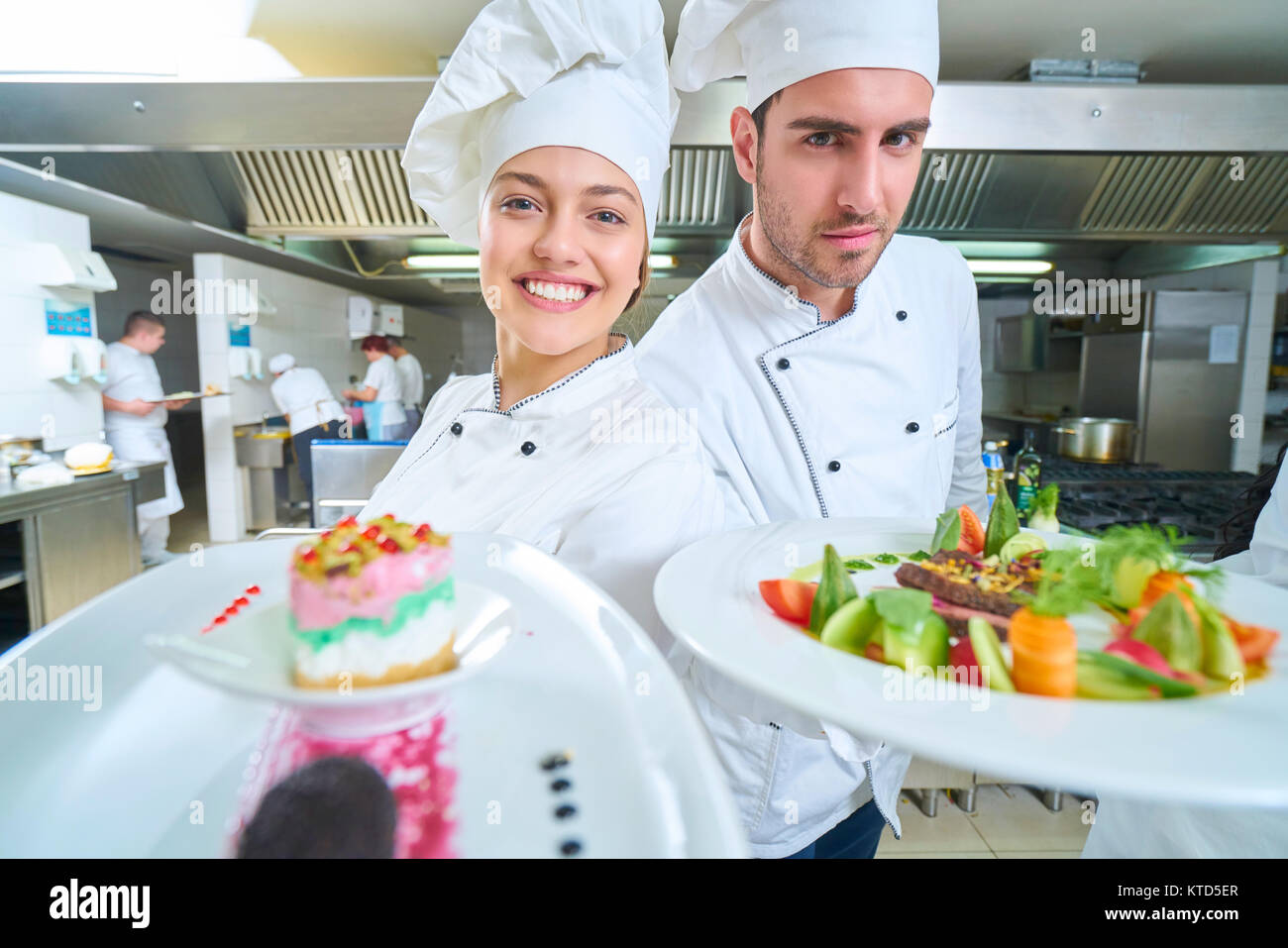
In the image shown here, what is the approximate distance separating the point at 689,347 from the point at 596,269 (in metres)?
0.39

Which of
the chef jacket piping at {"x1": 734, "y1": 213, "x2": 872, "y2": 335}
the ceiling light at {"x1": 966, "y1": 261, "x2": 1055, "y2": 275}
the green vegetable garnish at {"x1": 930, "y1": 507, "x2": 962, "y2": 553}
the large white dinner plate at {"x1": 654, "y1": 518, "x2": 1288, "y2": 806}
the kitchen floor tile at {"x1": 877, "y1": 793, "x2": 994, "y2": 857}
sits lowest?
the kitchen floor tile at {"x1": 877, "y1": 793, "x2": 994, "y2": 857}

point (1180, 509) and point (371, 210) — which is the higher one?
point (371, 210)

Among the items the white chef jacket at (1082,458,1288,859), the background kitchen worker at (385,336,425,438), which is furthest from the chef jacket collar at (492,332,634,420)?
the background kitchen worker at (385,336,425,438)

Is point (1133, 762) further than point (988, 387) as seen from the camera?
No

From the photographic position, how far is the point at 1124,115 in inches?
129

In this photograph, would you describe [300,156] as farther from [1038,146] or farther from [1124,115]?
[1124,115]

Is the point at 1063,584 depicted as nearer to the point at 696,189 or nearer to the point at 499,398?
the point at 499,398

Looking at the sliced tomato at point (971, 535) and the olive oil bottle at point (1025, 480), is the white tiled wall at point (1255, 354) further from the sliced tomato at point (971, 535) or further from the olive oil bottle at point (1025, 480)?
the sliced tomato at point (971, 535)

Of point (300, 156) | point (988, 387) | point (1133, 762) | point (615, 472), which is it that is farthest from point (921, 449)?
point (988, 387)

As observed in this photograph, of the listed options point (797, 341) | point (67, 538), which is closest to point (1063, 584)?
point (797, 341)

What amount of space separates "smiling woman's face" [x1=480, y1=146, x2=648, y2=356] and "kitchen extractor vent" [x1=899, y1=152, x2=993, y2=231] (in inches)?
133

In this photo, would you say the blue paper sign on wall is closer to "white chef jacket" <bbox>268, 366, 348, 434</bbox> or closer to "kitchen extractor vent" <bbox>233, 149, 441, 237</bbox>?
"white chef jacket" <bbox>268, 366, 348, 434</bbox>

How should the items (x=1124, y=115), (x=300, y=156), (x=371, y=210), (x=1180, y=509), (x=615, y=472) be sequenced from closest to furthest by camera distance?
(x=615, y=472), (x=1124, y=115), (x=1180, y=509), (x=300, y=156), (x=371, y=210)

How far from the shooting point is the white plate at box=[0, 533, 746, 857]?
22.0 inches
